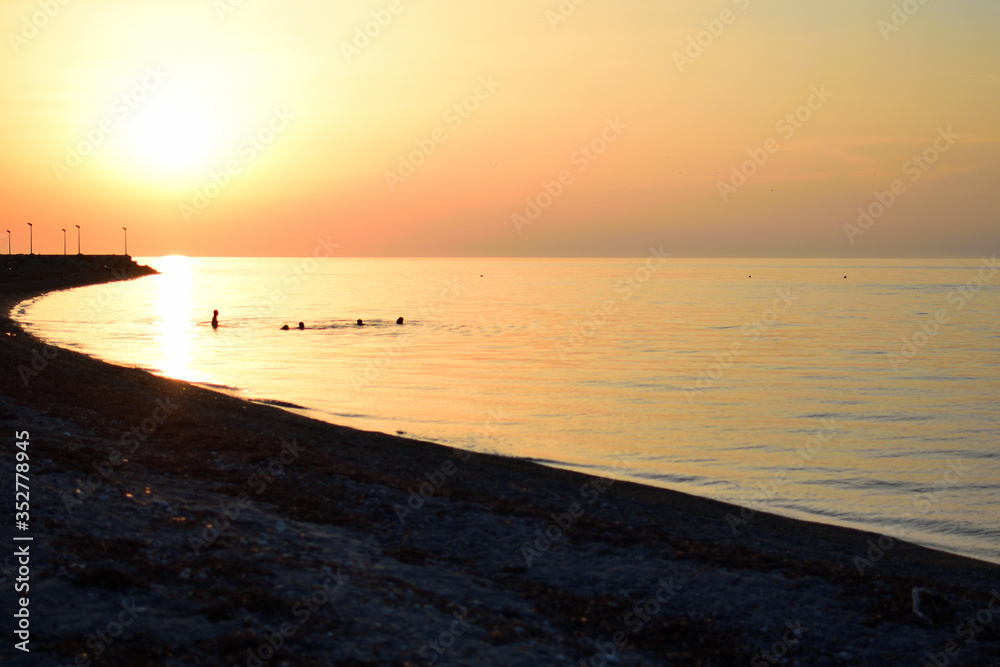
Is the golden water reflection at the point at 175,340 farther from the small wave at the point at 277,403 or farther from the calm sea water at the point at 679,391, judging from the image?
the small wave at the point at 277,403

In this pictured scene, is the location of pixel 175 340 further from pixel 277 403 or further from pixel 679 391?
pixel 679 391

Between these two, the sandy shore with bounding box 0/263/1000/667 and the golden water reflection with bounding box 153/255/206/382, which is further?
the golden water reflection with bounding box 153/255/206/382

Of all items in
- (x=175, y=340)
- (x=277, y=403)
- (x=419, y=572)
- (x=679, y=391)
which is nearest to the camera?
(x=419, y=572)

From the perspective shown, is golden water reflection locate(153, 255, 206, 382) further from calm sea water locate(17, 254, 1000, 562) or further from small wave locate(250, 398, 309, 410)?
small wave locate(250, 398, 309, 410)

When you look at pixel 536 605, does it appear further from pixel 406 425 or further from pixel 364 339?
pixel 364 339

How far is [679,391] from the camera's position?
32875 millimetres

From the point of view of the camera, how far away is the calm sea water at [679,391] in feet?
62.2

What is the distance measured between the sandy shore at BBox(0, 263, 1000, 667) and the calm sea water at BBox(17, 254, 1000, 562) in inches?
129

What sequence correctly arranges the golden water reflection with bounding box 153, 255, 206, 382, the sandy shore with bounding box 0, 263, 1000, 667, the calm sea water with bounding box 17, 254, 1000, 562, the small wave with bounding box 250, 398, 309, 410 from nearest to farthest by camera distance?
the sandy shore with bounding box 0, 263, 1000, 667 < the calm sea water with bounding box 17, 254, 1000, 562 < the small wave with bounding box 250, 398, 309, 410 < the golden water reflection with bounding box 153, 255, 206, 382

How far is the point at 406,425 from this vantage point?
24.8 metres

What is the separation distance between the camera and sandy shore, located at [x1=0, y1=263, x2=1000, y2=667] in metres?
7.86

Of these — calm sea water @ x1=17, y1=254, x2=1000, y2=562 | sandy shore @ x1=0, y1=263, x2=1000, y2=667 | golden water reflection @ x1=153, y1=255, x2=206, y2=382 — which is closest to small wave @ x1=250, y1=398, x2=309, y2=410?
calm sea water @ x1=17, y1=254, x2=1000, y2=562

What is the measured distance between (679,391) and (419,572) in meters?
24.4

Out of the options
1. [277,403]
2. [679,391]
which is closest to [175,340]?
[277,403]
